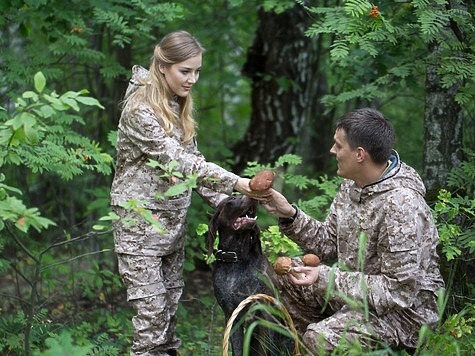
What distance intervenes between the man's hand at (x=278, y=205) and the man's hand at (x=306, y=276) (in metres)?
0.46

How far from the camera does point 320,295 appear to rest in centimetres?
481

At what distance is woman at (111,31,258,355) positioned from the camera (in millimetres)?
4777

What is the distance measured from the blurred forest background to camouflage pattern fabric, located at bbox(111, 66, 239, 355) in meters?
0.22

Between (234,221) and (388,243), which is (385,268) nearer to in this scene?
(388,243)

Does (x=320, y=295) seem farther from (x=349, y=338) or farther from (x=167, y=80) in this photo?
(x=167, y=80)

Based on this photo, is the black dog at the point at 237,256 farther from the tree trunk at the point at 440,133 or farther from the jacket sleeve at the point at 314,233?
the tree trunk at the point at 440,133

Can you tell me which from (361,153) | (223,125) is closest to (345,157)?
(361,153)

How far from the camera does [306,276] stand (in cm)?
436

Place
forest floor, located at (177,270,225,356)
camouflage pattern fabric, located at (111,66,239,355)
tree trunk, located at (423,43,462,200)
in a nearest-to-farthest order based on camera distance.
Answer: camouflage pattern fabric, located at (111,66,239,355), forest floor, located at (177,270,225,356), tree trunk, located at (423,43,462,200)

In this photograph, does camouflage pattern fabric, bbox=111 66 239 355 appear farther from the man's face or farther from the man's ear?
the man's ear

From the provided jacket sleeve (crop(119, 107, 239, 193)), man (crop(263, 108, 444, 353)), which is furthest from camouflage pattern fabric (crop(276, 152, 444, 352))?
jacket sleeve (crop(119, 107, 239, 193))

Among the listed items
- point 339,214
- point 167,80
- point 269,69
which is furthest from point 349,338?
point 269,69

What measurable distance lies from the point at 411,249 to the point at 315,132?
5704mm

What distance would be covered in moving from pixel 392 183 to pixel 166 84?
1.57m
